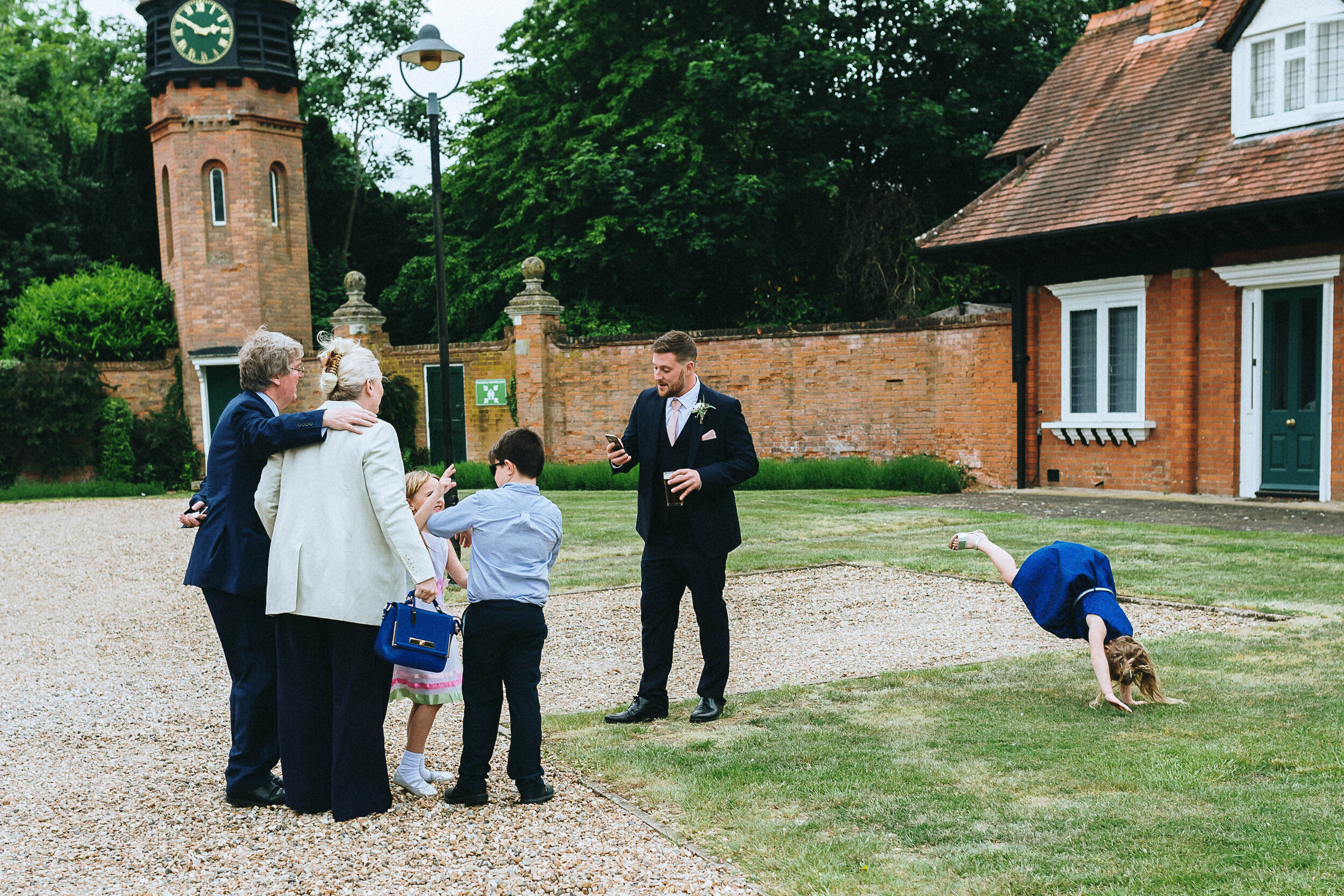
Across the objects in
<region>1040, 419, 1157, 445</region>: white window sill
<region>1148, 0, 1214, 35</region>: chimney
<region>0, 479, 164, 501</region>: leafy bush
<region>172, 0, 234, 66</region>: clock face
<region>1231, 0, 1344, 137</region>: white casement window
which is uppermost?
<region>172, 0, 234, 66</region>: clock face

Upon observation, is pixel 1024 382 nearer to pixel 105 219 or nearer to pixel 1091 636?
pixel 1091 636

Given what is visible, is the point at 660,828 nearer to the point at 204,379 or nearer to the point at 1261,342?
the point at 1261,342

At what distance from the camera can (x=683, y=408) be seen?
19.0 feet

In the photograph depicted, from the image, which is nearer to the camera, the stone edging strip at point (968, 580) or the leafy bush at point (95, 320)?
the stone edging strip at point (968, 580)

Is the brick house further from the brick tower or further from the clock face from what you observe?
the clock face

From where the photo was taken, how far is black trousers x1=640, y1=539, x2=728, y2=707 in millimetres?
5680

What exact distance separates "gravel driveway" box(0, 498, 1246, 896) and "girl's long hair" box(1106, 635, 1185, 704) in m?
1.48

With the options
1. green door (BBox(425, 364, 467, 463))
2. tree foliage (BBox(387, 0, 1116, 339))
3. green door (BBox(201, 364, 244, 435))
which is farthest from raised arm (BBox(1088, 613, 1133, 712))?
green door (BBox(201, 364, 244, 435))

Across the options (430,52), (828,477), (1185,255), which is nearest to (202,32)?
(828,477)

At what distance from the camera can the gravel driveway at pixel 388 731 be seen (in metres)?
3.87

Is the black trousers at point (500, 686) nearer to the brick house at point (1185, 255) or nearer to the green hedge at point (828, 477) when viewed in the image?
the green hedge at point (828, 477)

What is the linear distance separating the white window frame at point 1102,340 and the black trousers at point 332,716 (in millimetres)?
14529

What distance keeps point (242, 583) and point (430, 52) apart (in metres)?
6.36

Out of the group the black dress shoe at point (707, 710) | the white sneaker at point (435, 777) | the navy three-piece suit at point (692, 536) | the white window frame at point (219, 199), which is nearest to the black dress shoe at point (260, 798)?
the white sneaker at point (435, 777)
